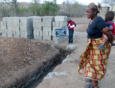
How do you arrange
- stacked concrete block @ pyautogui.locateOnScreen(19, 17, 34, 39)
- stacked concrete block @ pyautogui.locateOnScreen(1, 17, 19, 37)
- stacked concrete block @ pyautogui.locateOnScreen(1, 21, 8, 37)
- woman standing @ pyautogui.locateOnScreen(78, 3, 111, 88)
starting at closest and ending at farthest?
woman standing @ pyautogui.locateOnScreen(78, 3, 111, 88) < stacked concrete block @ pyautogui.locateOnScreen(19, 17, 34, 39) < stacked concrete block @ pyautogui.locateOnScreen(1, 17, 19, 37) < stacked concrete block @ pyautogui.locateOnScreen(1, 21, 8, 37)

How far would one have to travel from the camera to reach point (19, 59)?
17.3 feet

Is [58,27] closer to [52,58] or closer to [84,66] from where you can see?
[52,58]

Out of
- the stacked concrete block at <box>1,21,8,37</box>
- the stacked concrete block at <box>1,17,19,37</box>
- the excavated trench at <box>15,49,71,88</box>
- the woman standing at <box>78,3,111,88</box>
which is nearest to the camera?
the woman standing at <box>78,3,111,88</box>

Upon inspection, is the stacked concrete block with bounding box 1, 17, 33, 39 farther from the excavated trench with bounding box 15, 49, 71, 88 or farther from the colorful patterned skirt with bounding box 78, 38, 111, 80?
the colorful patterned skirt with bounding box 78, 38, 111, 80

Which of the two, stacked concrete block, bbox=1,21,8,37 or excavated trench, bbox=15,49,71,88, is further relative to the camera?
stacked concrete block, bbox=1,21,8,37

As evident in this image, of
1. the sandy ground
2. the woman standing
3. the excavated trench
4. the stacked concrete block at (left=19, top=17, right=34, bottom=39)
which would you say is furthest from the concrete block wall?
the woman standing

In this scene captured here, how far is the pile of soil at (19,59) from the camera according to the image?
4.25 metres

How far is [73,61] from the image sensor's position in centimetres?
507

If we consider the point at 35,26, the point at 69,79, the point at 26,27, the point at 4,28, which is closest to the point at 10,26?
the point at 4,28

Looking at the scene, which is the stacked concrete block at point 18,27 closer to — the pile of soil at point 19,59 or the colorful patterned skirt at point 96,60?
the pile of soil at point 19,59

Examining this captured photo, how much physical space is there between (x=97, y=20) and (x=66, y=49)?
5141 mm

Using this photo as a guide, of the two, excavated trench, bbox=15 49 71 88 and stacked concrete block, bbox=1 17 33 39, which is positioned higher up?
stacked concrete block, bbox=1 17 33 39

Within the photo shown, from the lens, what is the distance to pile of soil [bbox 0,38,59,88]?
425cm

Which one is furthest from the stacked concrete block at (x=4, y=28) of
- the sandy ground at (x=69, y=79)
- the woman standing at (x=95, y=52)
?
the woman standing at (x=95, y=52)
